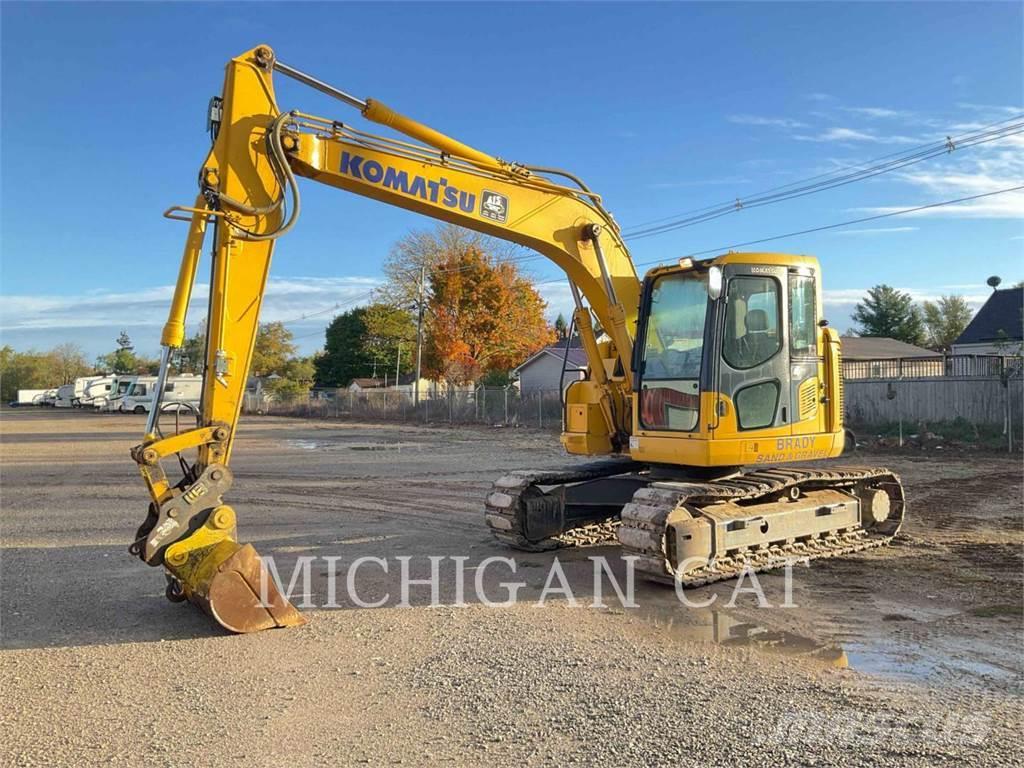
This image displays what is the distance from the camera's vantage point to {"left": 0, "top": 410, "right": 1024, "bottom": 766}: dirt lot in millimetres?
4031

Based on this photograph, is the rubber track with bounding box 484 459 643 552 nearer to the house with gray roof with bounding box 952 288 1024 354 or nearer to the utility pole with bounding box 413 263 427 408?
the house with gray roof with bounding box 952 288 1024 354

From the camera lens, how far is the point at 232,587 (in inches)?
221

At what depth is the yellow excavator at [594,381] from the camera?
5.89m

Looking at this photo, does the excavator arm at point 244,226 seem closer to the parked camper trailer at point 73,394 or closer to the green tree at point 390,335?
the green tree at point 390,335

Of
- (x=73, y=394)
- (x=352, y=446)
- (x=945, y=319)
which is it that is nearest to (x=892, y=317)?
(x=945, y=319)

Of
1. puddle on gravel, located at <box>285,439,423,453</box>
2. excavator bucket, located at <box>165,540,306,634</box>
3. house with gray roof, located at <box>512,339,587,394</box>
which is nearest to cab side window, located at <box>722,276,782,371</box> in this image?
excavator bucket, located at <box>165,540,306,634</box>

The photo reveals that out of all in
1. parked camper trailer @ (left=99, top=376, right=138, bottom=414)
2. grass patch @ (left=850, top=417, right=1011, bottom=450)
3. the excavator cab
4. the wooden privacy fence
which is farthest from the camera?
parked camper trailer @ (left=99, top=376, right=138, bottom=414)

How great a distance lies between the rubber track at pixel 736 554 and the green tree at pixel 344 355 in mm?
52928

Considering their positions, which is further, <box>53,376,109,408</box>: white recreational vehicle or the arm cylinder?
<box>53,376,109,408</box>: white recreational vehicle

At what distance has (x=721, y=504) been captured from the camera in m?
7.26

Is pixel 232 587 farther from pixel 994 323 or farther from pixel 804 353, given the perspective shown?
pixel 994 323

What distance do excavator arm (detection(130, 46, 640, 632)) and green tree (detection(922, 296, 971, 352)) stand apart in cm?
6340

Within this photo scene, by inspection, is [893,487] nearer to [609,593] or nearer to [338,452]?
[609,593]

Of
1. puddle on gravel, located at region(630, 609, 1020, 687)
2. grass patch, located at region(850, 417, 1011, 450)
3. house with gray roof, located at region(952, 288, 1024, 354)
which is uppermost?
house with gray roof, located at region(952, 288, 1024, 354)
